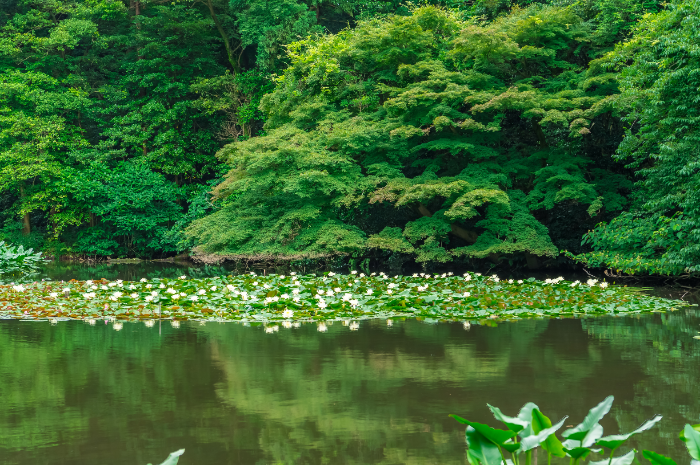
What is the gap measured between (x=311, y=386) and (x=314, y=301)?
4.11 meters

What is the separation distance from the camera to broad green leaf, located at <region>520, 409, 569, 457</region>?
2152 millimetres

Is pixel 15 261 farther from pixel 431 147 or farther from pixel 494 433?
pixel 494 433

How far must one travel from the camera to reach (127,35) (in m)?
25.6

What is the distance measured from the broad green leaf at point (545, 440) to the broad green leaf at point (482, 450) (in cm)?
9

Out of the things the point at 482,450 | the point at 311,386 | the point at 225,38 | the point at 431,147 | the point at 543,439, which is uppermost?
the point at 225,38

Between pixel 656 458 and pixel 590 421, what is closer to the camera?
pixel 656 458

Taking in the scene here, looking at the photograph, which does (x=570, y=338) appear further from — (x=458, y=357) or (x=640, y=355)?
(x=458, y=357)

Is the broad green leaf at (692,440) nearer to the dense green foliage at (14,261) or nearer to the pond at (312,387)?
the pond at (312,387)

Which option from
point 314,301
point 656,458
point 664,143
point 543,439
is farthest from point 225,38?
point 656,458

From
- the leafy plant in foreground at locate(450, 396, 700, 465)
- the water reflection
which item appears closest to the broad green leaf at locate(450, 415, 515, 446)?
the leafy plant in foreground at locate(450, 396, 700, 465)

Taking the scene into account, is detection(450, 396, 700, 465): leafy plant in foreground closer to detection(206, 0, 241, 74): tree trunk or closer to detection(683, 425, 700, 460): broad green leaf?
detection(683, 425, 700, 460): broad green leaf

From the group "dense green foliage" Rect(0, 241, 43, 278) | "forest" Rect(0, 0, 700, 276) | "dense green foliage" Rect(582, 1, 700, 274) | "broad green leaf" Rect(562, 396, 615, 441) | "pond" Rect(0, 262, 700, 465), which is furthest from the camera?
"dense green foliage" Rect(0, 241, 43, 278)

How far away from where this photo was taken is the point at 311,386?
505 cm

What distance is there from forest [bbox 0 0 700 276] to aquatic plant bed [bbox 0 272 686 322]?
2.47 meters
